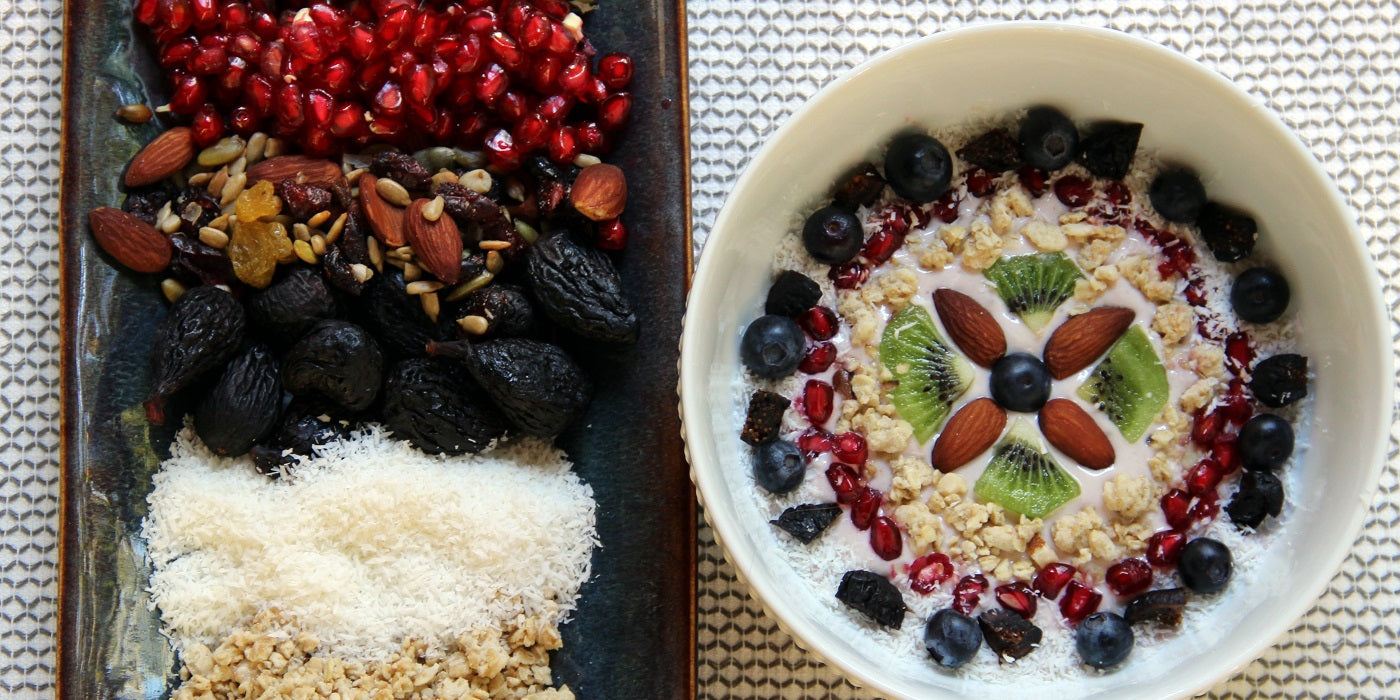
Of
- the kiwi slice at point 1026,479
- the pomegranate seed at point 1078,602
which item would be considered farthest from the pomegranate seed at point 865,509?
the pomegranate seed at point 1078,602

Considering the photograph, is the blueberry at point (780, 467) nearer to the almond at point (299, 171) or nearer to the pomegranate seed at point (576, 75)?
the pomegranate seed at point (576, 75)

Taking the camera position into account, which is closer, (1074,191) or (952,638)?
(952,638)

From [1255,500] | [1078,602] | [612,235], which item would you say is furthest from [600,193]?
[1255,500]

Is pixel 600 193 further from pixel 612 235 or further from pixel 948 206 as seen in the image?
pixel 948 206

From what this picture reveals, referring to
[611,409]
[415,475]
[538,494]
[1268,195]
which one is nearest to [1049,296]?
[1268,195]

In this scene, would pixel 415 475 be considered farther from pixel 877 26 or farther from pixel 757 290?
pixel 877 26

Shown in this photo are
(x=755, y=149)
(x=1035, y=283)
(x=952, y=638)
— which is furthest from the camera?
(x=755, y=149)

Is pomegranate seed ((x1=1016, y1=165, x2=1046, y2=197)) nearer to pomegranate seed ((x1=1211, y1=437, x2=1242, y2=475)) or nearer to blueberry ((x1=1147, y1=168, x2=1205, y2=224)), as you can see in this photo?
blueberry ((x1=1147, y1=168, x2=1205, y2=224))

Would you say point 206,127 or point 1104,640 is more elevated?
point 206,127

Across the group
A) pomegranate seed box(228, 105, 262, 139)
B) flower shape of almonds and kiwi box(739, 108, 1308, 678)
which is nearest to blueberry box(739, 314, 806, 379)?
flower shape of almonds and kiwi box(739, 108, 1308, 678)
